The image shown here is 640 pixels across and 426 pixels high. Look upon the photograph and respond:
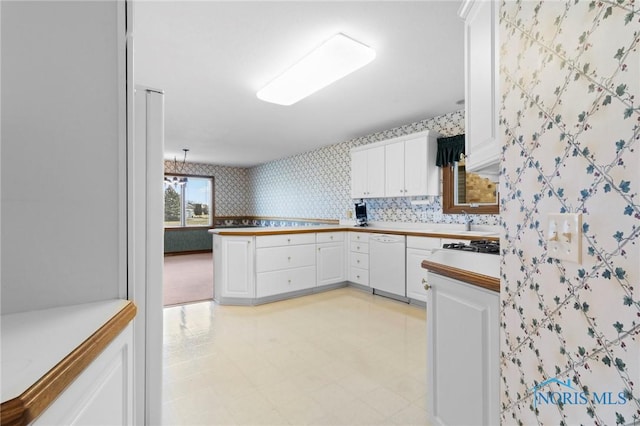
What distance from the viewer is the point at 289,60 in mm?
2602

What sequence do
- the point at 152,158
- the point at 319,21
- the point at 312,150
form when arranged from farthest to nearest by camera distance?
the point at 312,150
the point at 319,21
the point at 152,158

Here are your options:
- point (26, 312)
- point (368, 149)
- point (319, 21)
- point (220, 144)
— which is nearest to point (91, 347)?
point (26, 312)

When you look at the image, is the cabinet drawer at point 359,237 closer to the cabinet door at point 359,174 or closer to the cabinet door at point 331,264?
the cabinet door at point 331,264

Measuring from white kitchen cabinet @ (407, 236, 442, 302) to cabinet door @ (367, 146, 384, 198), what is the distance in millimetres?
1088

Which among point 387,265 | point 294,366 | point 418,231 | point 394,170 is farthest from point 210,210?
point 294,366

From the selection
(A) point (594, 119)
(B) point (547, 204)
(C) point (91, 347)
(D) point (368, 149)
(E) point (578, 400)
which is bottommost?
(E) point (578, 400)

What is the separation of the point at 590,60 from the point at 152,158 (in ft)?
5.22

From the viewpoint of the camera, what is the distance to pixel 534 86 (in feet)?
2.86

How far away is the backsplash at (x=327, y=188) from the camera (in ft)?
13.6

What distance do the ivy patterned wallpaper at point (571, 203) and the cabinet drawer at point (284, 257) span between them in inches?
118

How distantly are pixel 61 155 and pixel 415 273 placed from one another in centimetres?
346

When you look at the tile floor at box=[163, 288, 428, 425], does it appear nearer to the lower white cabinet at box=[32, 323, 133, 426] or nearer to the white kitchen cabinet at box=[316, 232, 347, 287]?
the white kitchen cabinet at box=[316, 232, 347, 287]

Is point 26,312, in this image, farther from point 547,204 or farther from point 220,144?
point 220,144

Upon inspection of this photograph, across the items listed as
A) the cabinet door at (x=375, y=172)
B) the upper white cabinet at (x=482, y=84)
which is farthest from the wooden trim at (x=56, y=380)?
the cabinet door at (x=375, y=172)
